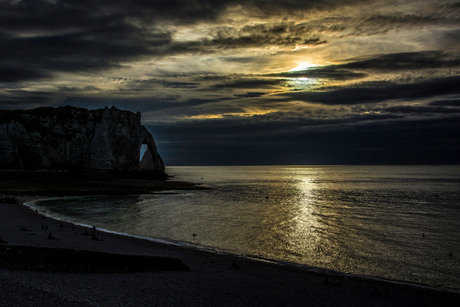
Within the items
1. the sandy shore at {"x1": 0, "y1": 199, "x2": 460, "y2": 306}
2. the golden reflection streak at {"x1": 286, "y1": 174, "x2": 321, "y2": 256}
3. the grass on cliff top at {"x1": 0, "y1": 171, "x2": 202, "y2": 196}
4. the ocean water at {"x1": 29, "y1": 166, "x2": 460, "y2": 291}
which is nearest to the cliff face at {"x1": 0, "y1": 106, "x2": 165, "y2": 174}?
the grass on cliff top at {"x1": 0, "y1": 171, "x2": 202, "y2": 196}

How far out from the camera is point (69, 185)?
64438mm

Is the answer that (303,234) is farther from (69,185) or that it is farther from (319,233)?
(69,185)

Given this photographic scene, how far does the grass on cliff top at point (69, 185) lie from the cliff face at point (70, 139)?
3.96 metres

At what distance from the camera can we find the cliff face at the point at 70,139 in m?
77.1

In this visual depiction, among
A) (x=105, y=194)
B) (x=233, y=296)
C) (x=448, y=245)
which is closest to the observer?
(x=233, y=296)

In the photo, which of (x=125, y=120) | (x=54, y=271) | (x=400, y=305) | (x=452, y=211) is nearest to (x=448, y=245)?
(x=400, y=305)

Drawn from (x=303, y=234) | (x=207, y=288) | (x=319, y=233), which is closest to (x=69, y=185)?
(x=303, y=234)

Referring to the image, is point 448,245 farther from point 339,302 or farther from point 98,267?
point 98,267

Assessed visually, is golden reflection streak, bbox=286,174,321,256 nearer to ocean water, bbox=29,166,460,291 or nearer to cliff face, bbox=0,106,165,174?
ocean water, bbox=29,166,460,291

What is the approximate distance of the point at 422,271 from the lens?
1736 cm

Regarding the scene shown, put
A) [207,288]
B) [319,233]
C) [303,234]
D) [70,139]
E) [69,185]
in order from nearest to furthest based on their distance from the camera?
1. [207,288]
2. [303,234]
3. [319,233]
4. [69,185]
5. [70,139]

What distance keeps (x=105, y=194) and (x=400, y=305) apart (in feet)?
176

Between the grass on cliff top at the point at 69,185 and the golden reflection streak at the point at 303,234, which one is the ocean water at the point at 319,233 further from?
the grass on cliff top at the point at 69,185

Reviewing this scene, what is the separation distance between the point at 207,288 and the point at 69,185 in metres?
62.3
